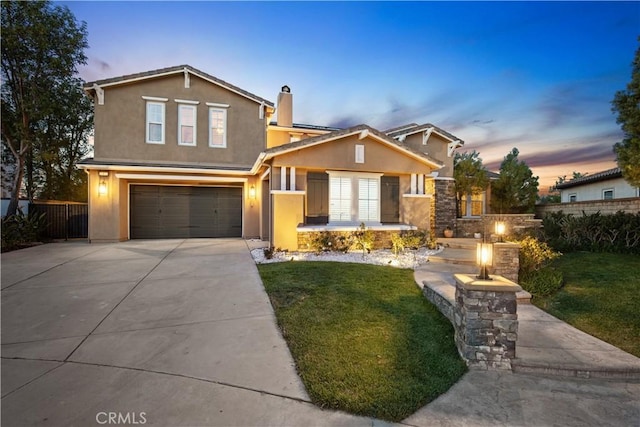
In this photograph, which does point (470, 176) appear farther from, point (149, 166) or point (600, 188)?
point (149, 166)

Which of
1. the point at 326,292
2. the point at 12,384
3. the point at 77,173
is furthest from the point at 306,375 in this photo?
the point at 77,173

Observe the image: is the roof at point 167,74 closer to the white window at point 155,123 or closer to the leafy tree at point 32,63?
the white window at point 155,123

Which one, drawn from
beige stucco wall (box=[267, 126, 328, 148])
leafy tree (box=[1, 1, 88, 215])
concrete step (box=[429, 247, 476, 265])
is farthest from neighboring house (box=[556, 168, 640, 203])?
leafy tree (box=[1, 1, 88, 215])

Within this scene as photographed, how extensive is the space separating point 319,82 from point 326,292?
43.0 feet

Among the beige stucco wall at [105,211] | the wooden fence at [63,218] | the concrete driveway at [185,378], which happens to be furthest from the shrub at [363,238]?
the wooden fence at [63,218]

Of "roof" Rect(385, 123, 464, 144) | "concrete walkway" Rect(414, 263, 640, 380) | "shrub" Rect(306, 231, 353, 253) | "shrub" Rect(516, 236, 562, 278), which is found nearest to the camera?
"concrete walkway" Rect(414, 263, 640, 380)

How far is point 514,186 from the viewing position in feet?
47.7

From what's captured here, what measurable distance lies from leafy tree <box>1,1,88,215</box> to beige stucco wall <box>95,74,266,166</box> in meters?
3.62

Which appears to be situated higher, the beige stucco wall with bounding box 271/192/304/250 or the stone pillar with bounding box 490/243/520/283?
the beige stucco wall with bounding box 271/192/304/250

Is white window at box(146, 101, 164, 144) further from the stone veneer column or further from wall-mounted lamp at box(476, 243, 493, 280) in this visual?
wall-mounted lamp at box(476, 243, 493, 280)

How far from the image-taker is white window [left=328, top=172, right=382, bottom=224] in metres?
Answer: 10.0

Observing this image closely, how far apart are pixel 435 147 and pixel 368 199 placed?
18.5ft

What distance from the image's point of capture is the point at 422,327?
13.3 feet

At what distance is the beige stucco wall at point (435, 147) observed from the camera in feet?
43.9
